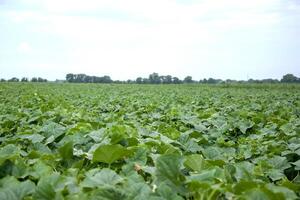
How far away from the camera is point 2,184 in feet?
4.98

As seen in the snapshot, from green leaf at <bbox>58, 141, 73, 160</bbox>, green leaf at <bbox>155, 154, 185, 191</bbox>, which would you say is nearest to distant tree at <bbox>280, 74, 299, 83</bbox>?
green leaf at <bbox>58, 141, 73, 160</bbox>

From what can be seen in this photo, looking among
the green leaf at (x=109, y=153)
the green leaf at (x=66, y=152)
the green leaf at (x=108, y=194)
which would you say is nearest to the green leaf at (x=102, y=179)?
the green leaf at (x=108, y=194)

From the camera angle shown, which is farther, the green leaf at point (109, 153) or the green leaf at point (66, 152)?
the green leaf at point (66, 152)

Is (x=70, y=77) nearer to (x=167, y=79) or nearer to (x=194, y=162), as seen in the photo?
(x=167, y=79)

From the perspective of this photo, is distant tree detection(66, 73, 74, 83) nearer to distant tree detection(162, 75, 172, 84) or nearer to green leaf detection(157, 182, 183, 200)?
distant tree detection(162, 75, 172, 84)

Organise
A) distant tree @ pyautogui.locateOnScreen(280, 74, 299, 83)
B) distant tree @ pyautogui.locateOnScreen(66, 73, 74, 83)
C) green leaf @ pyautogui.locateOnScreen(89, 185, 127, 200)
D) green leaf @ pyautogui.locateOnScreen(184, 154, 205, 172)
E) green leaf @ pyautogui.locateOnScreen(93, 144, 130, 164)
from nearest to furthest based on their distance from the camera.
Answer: green leaf @ pyautogui.locateOnScreen(89, 185, 127, 200) < green leaf @ pyautogui.locateOnScreen(184, 154, 205, 172) < green leaf @ pyautogui.locateOnScreen(93, 144, 130, 164) < distant tree @ pyautogui.locateOnScreen(280, 74, 299, 83) < distant tree @ pyautogui.locateOnScreen(66, 73, 74, 83)

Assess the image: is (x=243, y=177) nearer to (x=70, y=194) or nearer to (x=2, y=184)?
(x=70, y=194)

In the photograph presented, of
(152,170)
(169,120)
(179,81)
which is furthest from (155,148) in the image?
(179,81)

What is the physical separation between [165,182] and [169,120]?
3778mm

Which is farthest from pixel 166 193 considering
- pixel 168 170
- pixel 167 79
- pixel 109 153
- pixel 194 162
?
pixel 167 79

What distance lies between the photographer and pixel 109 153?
6.26ft

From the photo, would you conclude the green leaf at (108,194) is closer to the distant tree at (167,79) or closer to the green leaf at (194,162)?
the green leaf at (194,162)

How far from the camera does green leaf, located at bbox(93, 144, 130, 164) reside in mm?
1886

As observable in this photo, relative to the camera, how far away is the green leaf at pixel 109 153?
189 cm
